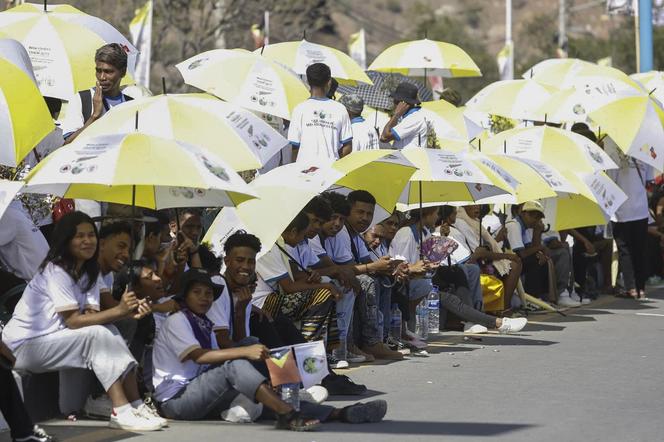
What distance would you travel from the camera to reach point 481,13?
100m

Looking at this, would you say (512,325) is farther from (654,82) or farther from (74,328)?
(654,82)

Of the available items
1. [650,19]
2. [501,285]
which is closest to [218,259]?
[501,285]

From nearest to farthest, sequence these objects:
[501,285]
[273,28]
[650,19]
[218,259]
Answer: [218,259] < [501,285] < [650,19] < [273,28]

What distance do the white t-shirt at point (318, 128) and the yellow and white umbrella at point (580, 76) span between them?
14.0 ft

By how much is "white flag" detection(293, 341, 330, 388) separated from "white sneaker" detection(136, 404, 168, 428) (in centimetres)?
88

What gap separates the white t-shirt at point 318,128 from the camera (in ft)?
47.1

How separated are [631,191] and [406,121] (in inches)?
142

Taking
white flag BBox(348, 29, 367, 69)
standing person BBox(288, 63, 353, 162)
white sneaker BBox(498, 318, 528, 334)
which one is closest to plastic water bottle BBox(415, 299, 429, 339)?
white sneaker BBox(498, 318, 528, 334)

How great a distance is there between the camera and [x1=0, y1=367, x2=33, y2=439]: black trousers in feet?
27.9

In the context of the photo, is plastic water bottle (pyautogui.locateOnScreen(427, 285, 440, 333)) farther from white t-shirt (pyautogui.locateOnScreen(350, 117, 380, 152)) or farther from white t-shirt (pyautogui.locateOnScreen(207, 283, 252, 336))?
white t-shirt (pyautogui.locateOnScreen(207, 283, 252, 336))

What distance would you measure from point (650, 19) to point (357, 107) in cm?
1377

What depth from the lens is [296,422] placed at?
916cm

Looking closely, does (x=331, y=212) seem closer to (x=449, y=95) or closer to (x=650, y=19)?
(x=449, y=95)

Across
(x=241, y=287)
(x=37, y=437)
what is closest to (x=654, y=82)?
(x=241, y=287)
